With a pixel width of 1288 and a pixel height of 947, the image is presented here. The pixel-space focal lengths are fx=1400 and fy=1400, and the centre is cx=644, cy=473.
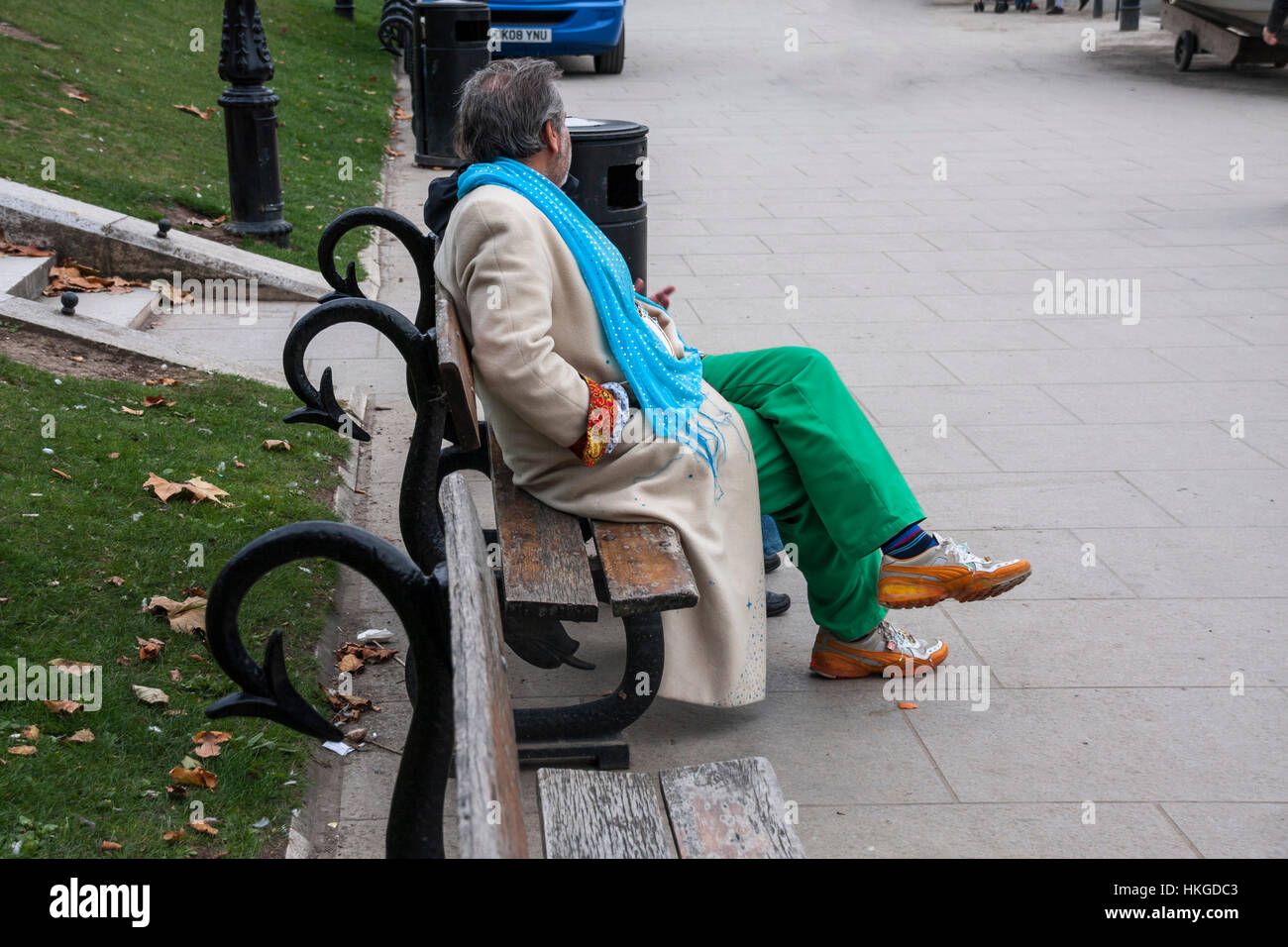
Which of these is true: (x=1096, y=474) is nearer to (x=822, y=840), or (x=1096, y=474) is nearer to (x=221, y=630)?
(x=822, y=840)

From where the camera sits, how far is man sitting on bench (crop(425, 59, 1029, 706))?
3238 mm

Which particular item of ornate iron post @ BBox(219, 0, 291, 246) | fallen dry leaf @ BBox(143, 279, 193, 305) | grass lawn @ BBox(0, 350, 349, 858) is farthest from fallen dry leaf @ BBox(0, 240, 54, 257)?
grass lawn @ BBox(0, 350, 349, 858)

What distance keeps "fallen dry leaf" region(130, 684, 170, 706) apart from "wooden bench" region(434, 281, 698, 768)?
823 millimetres

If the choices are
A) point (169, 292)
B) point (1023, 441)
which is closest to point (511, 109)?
point (1023, 441)

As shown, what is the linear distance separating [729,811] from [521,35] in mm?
15567

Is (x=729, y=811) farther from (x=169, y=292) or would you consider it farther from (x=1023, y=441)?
(x=169, y=292)

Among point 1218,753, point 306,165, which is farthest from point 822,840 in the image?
point 306,165

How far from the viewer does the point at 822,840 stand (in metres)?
3.10

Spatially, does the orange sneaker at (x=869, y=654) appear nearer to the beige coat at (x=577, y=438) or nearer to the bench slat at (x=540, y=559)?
the beige coat at (x=577, y=438)

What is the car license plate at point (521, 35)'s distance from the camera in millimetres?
16609

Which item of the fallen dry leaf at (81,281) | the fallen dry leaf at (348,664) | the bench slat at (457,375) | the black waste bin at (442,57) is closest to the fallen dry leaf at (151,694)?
the fallen dry leaf at (348,664)

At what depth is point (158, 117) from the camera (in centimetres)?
1018

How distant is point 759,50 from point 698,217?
39.6 ft
